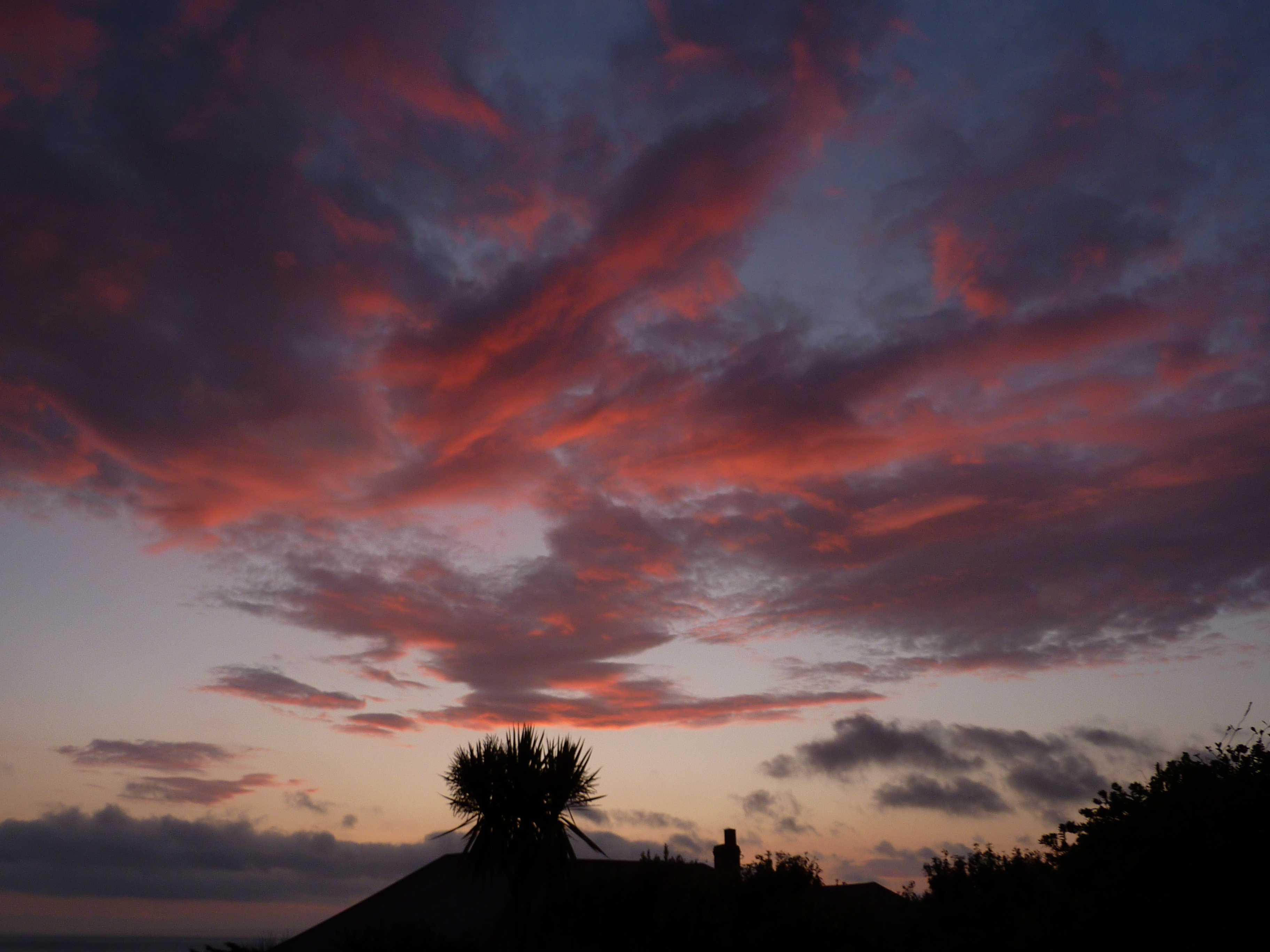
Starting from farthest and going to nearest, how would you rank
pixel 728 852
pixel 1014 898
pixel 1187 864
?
pixel 728 852, pixel 1014 898, pixel 1187 864

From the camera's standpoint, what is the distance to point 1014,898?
2795 cm

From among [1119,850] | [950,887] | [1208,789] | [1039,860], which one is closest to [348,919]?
[950,887]

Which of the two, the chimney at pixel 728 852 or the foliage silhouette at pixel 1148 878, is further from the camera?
the chimney at pixel 728 852

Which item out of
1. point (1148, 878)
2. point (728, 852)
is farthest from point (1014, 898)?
point (728, 852)

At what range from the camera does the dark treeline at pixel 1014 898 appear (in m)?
22.2

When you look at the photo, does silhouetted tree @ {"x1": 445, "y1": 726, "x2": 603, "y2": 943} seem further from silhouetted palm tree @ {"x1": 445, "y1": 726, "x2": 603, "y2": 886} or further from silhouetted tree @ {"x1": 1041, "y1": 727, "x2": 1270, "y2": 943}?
silhouetted tree @ {"x1": 1041, "y1": 727, "x2": 1270, "y2": 943}

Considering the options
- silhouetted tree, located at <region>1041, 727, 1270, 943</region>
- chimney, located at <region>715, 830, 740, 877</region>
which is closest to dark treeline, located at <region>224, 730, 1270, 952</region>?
silhouetted tree, located at <region>1041, 727, 1270, 943</region>

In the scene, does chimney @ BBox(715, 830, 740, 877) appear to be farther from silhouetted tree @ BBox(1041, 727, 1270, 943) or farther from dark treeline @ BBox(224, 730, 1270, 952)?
silhouetted tree @ BBox(1041, 727, 1270, 943)

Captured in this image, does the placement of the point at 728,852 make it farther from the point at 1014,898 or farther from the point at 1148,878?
the point at 1148,878

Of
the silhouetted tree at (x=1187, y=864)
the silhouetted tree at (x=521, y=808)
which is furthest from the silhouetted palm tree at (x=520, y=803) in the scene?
the silhouetted tree at (x=1187, y=864)

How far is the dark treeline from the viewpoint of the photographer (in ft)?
72.8

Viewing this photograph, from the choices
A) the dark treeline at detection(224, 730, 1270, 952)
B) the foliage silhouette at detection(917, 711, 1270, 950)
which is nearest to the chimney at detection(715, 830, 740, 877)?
the dark treeline at detection(224, 730, 1270, 952)

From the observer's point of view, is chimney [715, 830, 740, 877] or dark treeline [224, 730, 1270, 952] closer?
dark treeline [224, 730, 1270, 952]

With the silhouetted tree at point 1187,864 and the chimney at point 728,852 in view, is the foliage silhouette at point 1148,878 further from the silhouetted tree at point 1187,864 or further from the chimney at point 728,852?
the chimney at point 728,852
